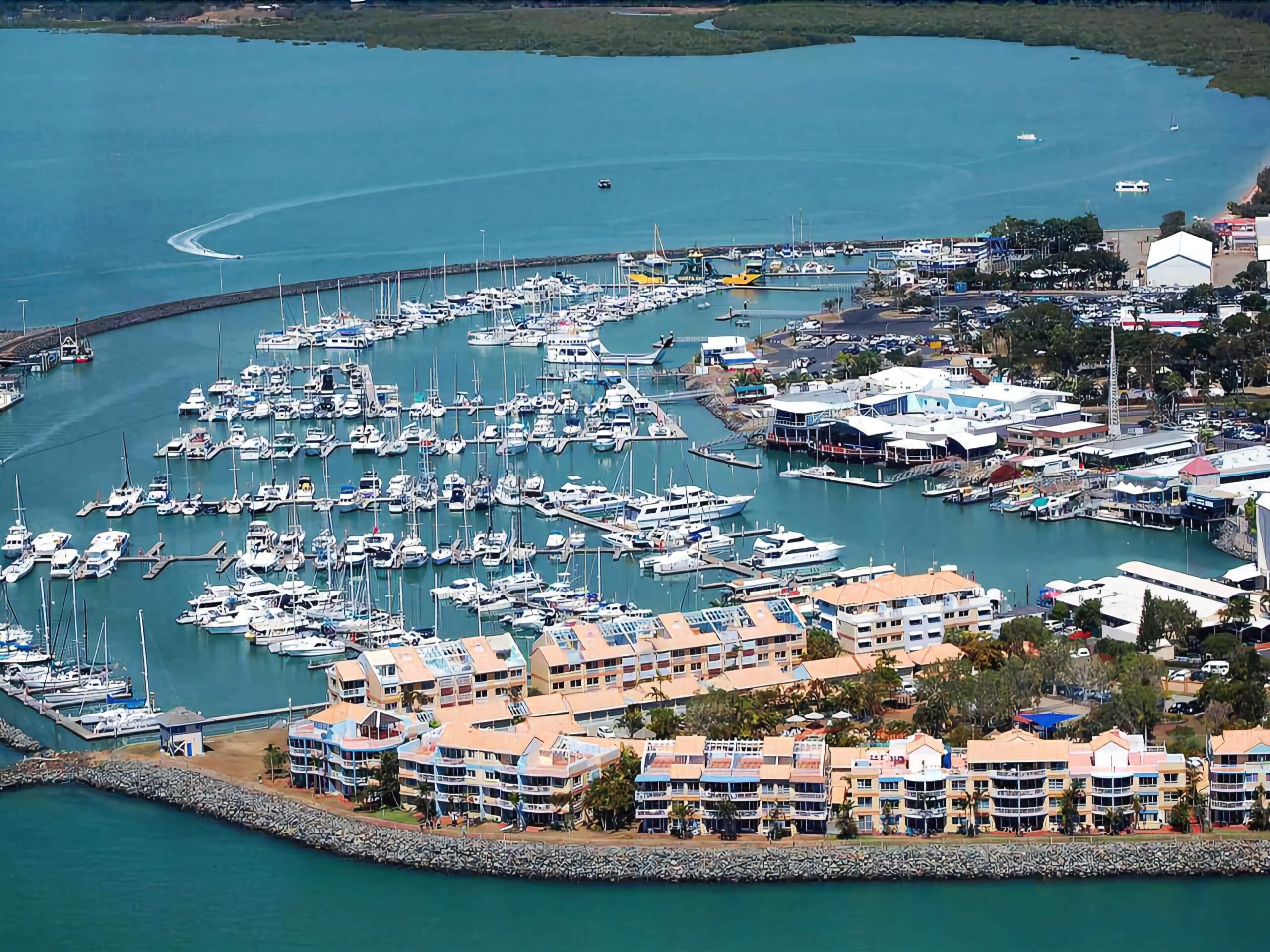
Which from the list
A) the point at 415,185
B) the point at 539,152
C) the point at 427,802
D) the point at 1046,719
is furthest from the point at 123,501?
the point at 539,152

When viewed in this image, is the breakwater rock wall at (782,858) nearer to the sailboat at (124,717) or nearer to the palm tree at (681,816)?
the palm tree at (681,816)

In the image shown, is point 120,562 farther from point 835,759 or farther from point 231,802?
point 835,759

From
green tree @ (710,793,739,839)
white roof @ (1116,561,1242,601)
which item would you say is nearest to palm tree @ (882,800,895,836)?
green tree @ (710,793,739,839)

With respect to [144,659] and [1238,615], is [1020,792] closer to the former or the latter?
[1238,615]

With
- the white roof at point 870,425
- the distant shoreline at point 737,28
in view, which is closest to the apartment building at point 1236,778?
the white roof at point 870,425

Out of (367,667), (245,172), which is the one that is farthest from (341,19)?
(367,667)

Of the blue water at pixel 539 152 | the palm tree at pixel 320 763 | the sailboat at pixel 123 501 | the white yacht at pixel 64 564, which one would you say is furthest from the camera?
the blue water at pixel 539 152

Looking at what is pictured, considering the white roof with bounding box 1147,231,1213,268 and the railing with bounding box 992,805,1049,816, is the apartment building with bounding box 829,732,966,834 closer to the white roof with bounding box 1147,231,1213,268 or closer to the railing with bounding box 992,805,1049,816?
the railing with bounding box 992,805,1049,816
